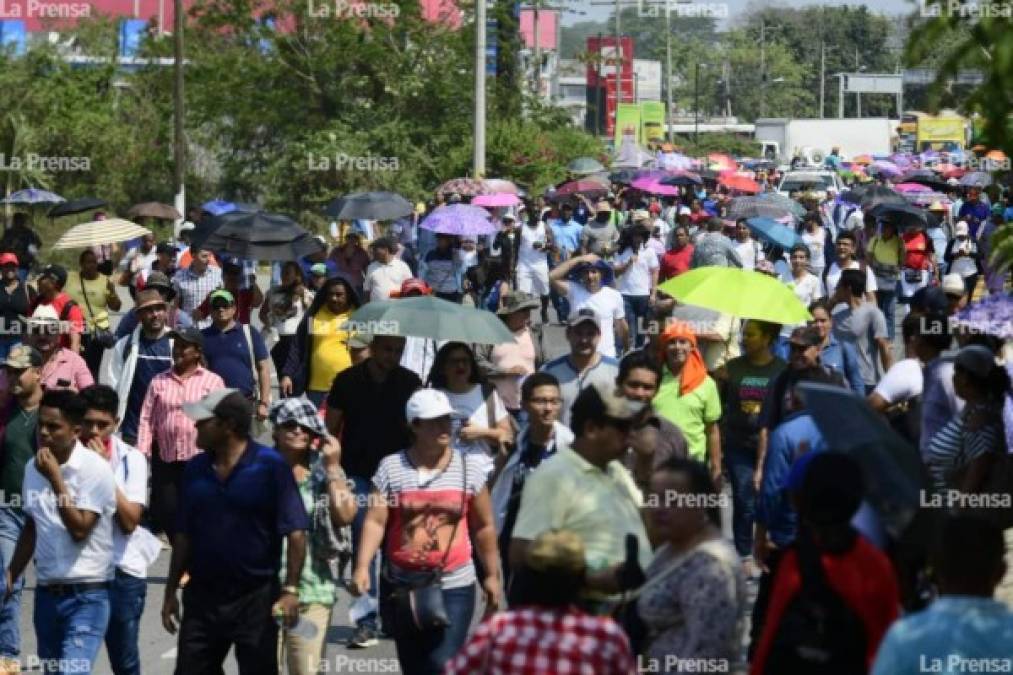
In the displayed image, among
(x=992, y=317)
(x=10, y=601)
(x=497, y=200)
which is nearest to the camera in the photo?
(x=992, y=317)

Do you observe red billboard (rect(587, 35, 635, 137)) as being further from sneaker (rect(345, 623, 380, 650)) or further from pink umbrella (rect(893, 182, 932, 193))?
sneaker (rect(345, 623, 380, 650))

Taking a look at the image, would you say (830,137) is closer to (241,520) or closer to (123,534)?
(123,534)

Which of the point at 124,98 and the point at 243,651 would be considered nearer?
the point at 243,651

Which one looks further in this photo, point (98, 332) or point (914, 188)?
point (914, 188)

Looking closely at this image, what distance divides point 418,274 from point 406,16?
2167cm

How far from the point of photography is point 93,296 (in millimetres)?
17094

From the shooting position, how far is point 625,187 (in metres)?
42.2

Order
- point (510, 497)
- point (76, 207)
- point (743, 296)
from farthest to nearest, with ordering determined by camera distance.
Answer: point (76, 207) → point (743, 296) → point (510, 497)

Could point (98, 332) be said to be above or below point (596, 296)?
below

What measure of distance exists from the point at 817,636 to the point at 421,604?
8.23 feet

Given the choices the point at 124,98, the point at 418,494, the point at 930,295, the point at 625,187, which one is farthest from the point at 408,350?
the point at 124,98

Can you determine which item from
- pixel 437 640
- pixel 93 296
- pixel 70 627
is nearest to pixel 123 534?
pixel 70 627

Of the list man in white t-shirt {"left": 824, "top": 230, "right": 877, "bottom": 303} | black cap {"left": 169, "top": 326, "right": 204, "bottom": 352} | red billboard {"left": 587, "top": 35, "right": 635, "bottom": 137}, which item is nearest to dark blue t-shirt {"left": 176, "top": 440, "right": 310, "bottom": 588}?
black cap {"left": 169, "top": 326, "right": 204, "bottom": 352}

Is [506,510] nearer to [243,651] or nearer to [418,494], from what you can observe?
[418,494]
